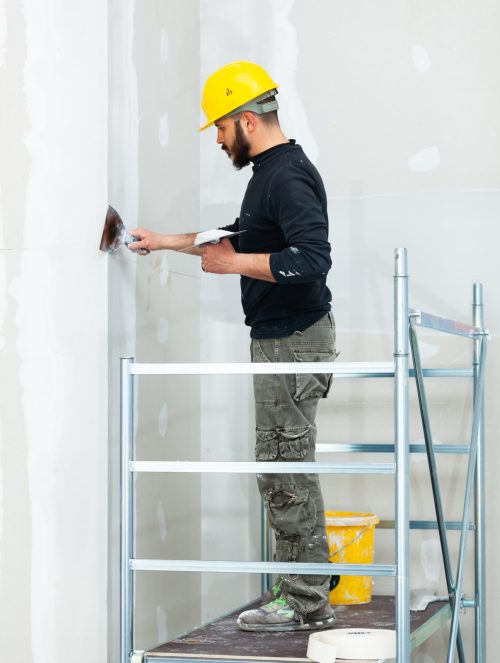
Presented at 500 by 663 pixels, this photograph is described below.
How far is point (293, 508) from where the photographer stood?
272 cm

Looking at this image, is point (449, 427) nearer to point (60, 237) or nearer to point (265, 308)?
point (265, 308)

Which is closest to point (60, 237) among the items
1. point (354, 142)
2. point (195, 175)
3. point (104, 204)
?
point (104, 204)

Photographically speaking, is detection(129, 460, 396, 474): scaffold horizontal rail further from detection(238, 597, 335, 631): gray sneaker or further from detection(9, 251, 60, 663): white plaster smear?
detection(238, 597, 335, 631): gray sneaker

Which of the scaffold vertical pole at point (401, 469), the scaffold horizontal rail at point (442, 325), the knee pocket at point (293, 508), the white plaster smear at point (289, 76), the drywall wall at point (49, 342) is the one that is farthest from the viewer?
the white plaster smear at point (289, 76)

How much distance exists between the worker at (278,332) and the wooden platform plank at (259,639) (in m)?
0.08

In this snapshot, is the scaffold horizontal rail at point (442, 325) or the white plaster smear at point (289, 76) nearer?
the scaffold horizontal rail at point (442, 325)

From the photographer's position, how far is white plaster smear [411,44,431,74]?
361 cm

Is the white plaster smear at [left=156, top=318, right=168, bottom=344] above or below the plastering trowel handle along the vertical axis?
below

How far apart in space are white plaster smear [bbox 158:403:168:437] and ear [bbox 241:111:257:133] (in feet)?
3.40

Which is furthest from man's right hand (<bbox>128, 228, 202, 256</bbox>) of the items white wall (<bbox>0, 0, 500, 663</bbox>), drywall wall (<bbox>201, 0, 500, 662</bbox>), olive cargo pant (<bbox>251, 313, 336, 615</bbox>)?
drywall wall (<bbox>201, 0, 500, 662</bbox>)

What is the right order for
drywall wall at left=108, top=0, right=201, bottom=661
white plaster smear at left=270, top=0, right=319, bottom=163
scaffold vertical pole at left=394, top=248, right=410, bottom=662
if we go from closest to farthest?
scaffold vertical pole at left=394, top=248, right=410, bottom=662 → drywall wall at left=108, top=0, right=201, bottom=661 → white plaster smear at left=270, top=0, right=319, bottom=163

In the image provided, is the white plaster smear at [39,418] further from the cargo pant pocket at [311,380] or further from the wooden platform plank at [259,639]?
the cargo pant pocket at [311,380]

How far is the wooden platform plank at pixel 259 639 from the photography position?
2.56m

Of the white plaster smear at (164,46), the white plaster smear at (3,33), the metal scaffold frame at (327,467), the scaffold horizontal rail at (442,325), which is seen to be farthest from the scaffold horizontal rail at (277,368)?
the white plaster smear at (164,46)
